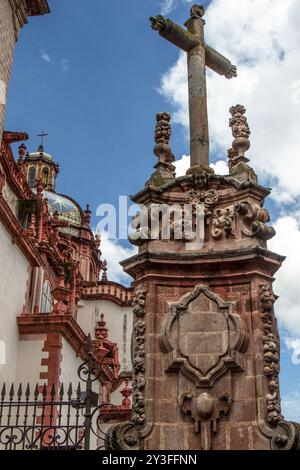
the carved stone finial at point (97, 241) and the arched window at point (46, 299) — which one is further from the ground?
the carved stone finial at point (97, 241)

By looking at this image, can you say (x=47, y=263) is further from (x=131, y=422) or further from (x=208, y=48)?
(x=131, y=422)

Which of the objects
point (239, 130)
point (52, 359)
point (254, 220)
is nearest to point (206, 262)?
point (254, 220)

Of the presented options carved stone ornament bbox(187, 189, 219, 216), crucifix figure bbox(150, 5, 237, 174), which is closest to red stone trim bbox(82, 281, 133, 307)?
crucifix figure bbox(150, 5, 237, 174)

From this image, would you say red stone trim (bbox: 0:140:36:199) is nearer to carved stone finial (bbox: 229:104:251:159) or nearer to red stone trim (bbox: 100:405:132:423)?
red stone trim (bbox: 100:405:132:423)

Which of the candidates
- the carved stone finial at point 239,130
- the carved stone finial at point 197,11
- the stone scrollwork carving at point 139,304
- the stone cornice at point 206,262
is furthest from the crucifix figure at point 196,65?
the stone scrollwork carving at point 139,304

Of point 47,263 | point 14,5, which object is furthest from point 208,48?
point 47,263

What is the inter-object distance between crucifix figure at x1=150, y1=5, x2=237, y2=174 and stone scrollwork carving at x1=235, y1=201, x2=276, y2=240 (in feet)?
3.33

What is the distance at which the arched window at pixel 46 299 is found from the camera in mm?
24812

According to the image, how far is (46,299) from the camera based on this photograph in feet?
83.5

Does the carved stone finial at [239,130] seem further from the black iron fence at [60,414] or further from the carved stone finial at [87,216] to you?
the carved stone finial at [87,216]

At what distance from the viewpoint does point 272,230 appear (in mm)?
8422

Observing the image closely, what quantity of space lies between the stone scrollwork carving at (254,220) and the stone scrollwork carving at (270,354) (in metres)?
0.68

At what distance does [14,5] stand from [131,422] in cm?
1311

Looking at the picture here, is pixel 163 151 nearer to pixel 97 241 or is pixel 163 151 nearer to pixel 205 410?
pixel 205 410
